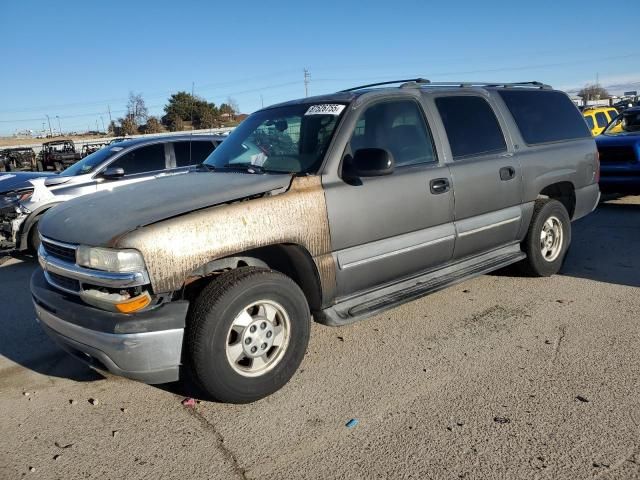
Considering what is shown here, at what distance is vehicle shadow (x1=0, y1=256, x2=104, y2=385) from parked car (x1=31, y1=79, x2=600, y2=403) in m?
0.66

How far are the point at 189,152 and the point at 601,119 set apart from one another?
40.4 ft

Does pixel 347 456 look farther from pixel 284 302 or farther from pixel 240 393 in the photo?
pixel 284 302

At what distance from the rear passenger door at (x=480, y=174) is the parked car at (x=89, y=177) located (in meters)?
3.65

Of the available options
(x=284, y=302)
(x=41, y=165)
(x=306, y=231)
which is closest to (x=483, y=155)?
(x=306, y=231)

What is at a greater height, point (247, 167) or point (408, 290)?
point (247, 167)

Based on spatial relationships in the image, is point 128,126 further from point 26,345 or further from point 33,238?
point 26,345

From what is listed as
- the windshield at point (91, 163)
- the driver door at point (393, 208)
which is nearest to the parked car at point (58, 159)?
the windshield at point (91, 163)

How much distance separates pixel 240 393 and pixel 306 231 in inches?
43.1

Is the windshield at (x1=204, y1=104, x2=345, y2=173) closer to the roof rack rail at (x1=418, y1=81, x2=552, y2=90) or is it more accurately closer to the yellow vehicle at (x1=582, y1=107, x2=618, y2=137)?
the roof rack rail at (x1=418, y1=81, x2=552, y2=90)

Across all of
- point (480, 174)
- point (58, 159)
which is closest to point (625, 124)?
point (480, 174)

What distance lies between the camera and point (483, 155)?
4.64 metres

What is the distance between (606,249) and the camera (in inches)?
257

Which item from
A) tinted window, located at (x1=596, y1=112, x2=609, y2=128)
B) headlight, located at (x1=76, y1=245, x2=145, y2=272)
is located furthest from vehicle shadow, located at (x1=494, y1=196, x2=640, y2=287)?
tinted window, located at (x1=596, y1=112, x2=609, y2=128)

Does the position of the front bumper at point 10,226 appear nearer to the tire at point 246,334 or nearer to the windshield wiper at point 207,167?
the windshield wiper at point 207,167
